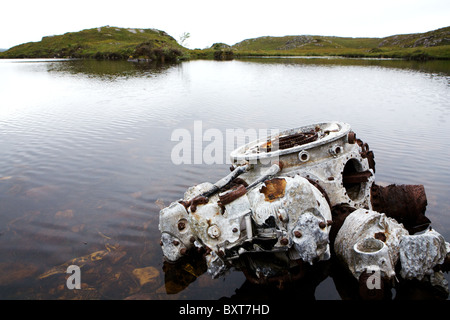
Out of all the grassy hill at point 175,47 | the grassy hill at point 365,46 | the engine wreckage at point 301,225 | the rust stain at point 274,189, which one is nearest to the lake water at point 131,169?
the engine wreckage at point 301,225

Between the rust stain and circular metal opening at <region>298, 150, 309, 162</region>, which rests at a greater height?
circular metal opening at <region>298, 150, 309, 162</region>

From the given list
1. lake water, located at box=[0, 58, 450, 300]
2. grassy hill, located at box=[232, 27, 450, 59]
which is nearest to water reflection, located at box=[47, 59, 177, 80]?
lake water, located at box=[0, 58, 450, 300]

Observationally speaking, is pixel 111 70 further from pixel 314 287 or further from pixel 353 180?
pixel 314 287

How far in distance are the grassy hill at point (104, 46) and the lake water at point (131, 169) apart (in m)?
48.0

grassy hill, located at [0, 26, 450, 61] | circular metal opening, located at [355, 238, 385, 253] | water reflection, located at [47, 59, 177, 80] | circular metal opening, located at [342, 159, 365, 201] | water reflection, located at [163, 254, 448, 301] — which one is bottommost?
water reflection, located at [163, 254, 448, 301]

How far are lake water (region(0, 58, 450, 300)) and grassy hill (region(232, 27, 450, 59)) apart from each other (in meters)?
52.8

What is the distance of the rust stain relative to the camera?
4.51m

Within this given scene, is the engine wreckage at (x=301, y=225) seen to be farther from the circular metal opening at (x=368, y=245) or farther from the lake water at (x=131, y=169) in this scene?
the lake water at (x=131, y=169)

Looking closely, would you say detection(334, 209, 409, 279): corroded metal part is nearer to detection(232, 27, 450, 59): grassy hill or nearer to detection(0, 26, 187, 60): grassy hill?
detection(232, 27, 450, 59): grassy hill

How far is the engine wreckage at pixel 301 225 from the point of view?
4.27 metres

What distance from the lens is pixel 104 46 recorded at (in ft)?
291

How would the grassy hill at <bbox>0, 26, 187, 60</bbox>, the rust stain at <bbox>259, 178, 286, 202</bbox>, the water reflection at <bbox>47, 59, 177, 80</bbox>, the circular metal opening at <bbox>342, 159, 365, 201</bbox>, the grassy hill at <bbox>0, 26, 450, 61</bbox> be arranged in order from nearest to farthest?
1. the rust stain at <bbox>259, 178, 286, 202</bbox>
2. the circular metal opening at <bbox>342, 159, 365, 201</bbox>
3. the water reflection at <bbox>47, 59, 177, 80</bbox>
4. the grassy hill at <bbox>0, 26, 450, 61</bbox>
5. the grassy hill at <bbox>0, 26, 187, 60</bbox>

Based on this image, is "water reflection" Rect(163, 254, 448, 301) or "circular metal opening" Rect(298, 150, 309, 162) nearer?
"water reflection" Rect(163, 254, 448, 301)

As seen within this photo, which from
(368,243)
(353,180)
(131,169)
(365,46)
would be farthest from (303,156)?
(365,46)
